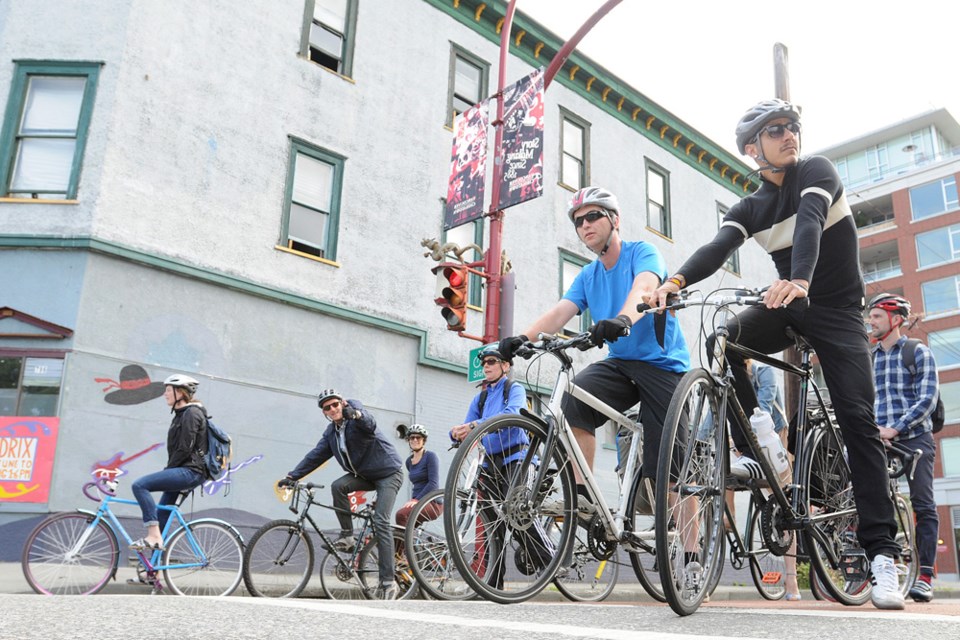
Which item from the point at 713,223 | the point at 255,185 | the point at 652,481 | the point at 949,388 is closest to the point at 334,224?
the point at 255,185

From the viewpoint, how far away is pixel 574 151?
65.9ft

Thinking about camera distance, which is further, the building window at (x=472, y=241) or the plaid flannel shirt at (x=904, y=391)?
the building window at (x=472, y=241)

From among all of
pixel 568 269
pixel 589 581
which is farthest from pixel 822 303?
pixel 568 269

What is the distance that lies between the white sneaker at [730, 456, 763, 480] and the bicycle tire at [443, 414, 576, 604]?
751 mm

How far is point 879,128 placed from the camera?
53.4 m

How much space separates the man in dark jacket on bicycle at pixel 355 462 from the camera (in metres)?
8.44

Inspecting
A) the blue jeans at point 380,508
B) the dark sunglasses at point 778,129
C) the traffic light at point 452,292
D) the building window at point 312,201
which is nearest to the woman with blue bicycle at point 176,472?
the blue jeans at point 380,508

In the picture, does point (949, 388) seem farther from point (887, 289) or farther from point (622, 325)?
point (622, 325)

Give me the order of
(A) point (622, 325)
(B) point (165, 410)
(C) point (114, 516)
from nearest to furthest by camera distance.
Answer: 1. (A) point (622, 325)
2. (C) point (114, 516)
3. (B) point (165, 410)

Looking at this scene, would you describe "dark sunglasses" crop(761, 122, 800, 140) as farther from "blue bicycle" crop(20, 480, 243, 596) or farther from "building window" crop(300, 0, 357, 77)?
"building window" crop(300, 0, 357, 77)

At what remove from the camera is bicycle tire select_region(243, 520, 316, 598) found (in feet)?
25.2

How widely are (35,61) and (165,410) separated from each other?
565cm

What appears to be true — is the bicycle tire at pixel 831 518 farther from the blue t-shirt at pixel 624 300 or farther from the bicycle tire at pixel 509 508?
the bicycle tire at pixel 509 508

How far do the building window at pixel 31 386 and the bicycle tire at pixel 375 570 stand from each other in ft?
16.7
